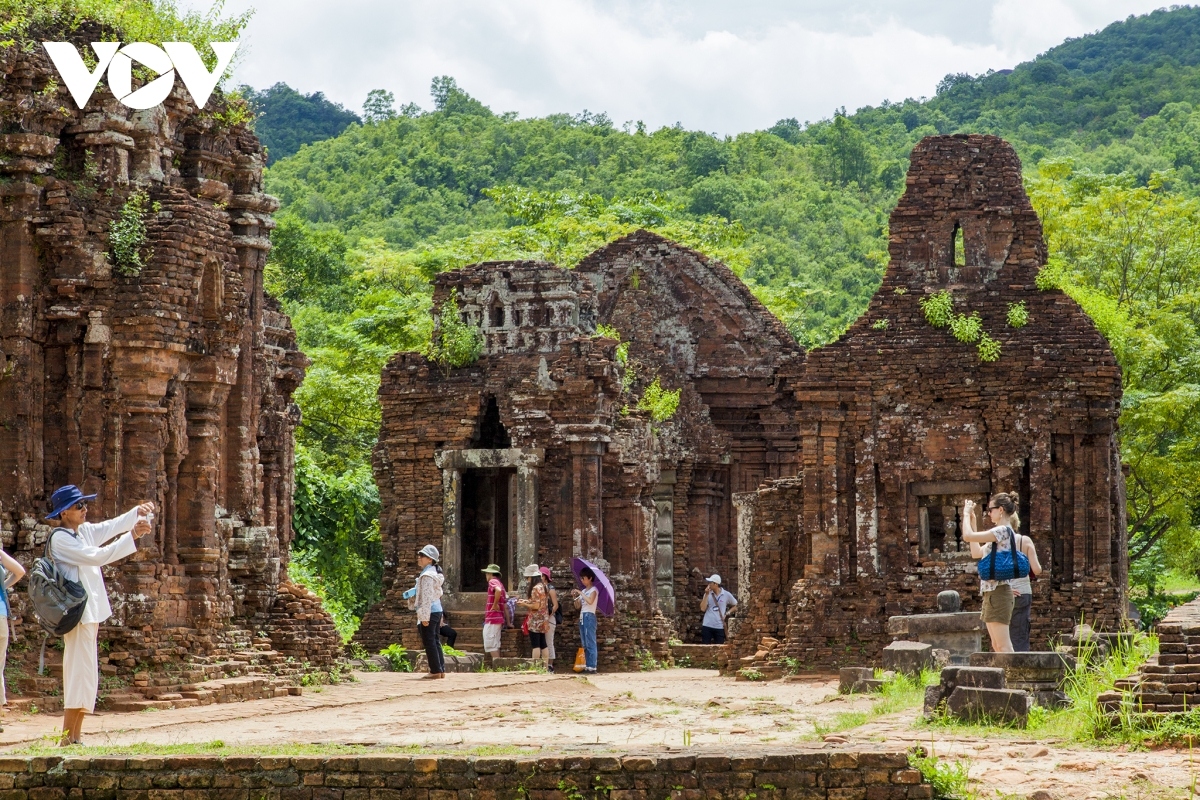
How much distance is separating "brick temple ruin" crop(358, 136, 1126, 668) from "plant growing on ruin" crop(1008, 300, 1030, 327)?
0.11 metres

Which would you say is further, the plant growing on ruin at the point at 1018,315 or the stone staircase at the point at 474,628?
the stone staircase at the point at 474,628

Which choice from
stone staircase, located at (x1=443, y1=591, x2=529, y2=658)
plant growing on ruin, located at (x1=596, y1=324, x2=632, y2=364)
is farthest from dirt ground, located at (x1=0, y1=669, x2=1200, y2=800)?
plant growing on ruin, located at (x1=596, y1=324, x2=632, y2=364)

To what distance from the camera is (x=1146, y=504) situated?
3041 centimetres

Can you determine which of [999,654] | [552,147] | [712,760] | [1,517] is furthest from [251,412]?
[552,147]

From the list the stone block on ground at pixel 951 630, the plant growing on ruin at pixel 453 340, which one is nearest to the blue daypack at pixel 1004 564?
the stone block on ground at pixel 951 630

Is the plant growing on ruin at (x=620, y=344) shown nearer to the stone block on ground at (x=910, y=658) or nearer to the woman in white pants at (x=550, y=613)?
the woman in white pants at (x=550, y=613)

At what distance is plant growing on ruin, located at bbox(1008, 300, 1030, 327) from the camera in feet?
69.9

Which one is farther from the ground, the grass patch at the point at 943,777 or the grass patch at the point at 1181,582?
the grass patch at the point at 943,777

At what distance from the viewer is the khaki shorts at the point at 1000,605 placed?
44.4ft

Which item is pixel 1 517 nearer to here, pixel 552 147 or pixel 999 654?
pixel 999 654

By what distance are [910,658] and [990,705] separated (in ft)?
13.3

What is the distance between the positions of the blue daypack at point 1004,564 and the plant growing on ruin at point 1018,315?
810cm

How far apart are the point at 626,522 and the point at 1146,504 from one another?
10456 mm

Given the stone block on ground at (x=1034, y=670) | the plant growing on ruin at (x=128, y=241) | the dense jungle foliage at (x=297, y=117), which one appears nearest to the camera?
the stone block on ground at (x=1034, y=670)
